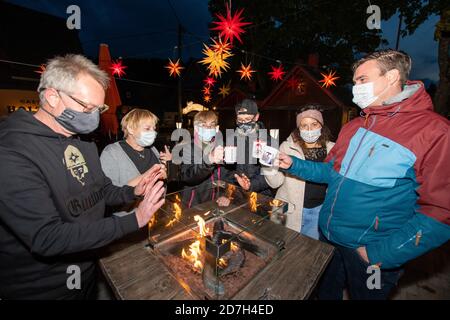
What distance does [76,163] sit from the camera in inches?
71.6

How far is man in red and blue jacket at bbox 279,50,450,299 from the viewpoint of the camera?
65.1 inches

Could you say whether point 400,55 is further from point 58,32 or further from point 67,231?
point 58,32

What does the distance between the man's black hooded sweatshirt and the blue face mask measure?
75.0 inches

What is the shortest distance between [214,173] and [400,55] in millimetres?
2699

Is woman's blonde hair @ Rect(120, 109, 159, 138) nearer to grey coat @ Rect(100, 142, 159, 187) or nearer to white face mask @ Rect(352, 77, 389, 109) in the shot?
grey coat @ Rect(100, 142, 159, 187)

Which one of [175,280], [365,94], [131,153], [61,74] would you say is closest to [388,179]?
[365,94]

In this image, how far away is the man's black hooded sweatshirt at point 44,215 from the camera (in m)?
1.36

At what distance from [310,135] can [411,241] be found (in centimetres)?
174

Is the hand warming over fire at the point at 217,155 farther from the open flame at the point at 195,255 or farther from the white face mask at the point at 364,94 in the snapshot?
the white face mask at the point at 364,94

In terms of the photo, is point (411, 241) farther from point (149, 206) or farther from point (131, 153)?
point (131, 153)

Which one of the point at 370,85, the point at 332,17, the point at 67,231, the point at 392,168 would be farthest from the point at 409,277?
the point at 332,17

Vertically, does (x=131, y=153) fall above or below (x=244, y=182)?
above

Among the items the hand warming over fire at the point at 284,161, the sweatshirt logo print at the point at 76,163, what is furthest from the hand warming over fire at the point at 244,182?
the sweatshirt logo print at the point at 76,163

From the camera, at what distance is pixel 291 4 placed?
14.0m
